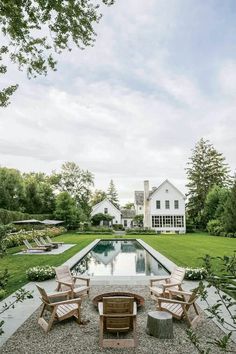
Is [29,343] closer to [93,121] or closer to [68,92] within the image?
[68,92]

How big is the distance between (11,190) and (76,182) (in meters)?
16.9

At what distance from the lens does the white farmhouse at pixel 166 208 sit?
47938 mm

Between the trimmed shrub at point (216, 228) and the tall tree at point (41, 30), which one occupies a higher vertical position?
the tall tree at point (41, 30)

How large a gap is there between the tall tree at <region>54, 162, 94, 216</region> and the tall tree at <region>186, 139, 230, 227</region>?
21530mm

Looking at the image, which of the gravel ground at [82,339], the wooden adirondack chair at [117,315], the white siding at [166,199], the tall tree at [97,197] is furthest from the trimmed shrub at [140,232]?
the tall tree at [97,197]

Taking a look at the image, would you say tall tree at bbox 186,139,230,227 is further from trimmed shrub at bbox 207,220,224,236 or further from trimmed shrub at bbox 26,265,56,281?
trimmed shrub at bbox 26,265,56,281

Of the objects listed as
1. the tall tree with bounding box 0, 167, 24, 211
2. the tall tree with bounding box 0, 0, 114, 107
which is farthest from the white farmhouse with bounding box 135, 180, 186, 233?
the tall tree with bounding box 0, 0, 114, 107

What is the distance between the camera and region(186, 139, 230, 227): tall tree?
175 ft

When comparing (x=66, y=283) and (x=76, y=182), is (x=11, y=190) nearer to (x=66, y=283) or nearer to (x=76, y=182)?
(x=76, y=182)

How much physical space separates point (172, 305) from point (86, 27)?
249 inches

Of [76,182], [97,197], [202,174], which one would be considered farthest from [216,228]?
[97,197]

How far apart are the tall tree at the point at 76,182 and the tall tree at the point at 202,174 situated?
848 inches

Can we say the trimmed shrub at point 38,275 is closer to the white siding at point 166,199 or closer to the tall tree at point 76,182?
the white siding at point 166,199

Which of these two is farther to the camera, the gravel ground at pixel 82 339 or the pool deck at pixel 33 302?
the pool deck at pixel 33 302
